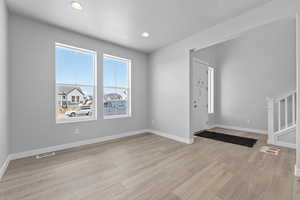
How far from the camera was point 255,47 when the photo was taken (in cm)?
446

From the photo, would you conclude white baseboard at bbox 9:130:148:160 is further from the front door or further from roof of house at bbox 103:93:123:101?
the front door

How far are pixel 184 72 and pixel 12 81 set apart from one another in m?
3.73

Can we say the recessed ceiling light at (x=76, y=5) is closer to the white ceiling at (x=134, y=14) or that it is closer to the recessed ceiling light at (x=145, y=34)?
the white ceiling at (x=134, y=14)

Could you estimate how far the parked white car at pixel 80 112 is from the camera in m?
3.11

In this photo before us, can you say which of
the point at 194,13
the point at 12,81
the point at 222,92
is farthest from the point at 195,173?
the point at 222,92

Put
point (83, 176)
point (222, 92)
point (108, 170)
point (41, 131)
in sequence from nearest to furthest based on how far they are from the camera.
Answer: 1. point (83, 176)
2. point (108, 170)
3. point (41, 131)
4. point (222, 92)

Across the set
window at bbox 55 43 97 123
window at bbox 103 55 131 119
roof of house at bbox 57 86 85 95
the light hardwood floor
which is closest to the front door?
the light hardwood floor

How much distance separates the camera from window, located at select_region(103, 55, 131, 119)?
12.1ft

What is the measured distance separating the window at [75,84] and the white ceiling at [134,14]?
584 mm

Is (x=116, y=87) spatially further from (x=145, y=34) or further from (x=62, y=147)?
(x=62, y=147)

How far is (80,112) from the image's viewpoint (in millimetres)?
3260

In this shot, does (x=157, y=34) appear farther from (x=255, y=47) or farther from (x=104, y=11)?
(x=255, y=47)

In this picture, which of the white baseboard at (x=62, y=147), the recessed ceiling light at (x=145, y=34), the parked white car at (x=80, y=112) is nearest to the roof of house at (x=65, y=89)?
the parked white car at (x=80, y=112)

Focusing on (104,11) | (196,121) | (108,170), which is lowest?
(108,170)
